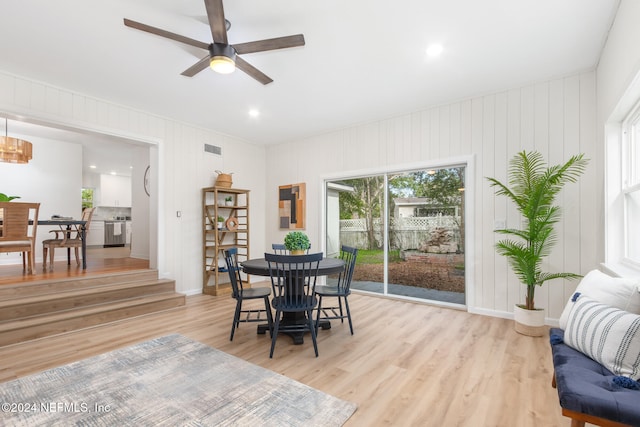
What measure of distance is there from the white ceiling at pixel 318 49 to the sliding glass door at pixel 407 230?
120 cm

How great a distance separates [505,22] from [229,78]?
279 centimetres

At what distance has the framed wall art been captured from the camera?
18.5 feet

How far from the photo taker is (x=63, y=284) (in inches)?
142

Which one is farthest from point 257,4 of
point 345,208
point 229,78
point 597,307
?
point 345,208

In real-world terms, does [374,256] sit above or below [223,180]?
below

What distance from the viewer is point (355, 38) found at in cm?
266

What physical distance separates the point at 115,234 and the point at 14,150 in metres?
5.52

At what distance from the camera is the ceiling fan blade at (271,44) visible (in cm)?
220

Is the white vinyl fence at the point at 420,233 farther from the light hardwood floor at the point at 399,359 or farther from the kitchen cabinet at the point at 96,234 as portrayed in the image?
the kitchen cabinet at the point at 96,234

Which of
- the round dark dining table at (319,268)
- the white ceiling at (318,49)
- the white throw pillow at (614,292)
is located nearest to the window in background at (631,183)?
the white throw pillow at (614,292)

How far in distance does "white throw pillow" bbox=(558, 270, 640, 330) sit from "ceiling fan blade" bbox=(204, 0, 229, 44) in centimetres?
301

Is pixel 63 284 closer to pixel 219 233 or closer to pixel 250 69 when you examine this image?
pixel 219 233

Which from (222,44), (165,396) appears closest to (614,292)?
(165,396)

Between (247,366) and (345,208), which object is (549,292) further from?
(247,366)
